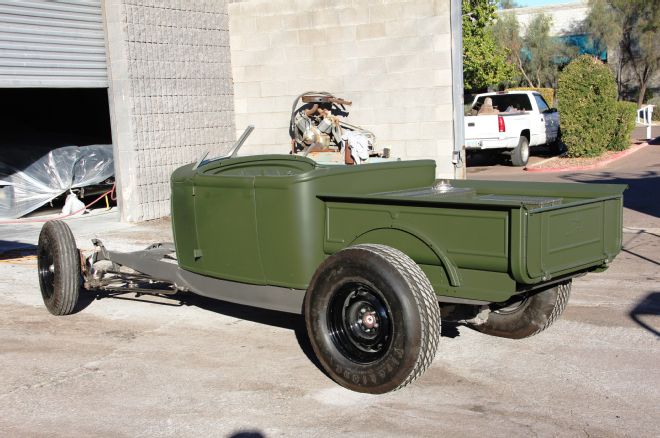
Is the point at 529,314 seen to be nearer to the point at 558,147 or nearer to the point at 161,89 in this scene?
the point at 161,89

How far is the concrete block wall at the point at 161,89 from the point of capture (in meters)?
13.6

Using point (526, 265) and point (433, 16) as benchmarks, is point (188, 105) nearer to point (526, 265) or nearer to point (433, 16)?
point (433, 16)

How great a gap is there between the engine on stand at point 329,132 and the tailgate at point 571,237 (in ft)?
29.3

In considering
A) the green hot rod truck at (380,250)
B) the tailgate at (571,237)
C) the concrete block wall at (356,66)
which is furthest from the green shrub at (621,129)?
the tailgate at (571,237)

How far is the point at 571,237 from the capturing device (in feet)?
17.2

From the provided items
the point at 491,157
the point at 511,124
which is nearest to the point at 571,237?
the point at 511,124

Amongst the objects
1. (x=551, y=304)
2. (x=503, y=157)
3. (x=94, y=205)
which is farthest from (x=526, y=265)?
(x=503, y=157)

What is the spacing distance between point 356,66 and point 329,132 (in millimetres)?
1301

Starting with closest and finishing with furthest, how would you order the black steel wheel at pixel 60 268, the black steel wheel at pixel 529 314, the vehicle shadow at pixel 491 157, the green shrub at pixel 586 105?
1. the black steel wheel at pixel 529 314
2. the black steel wheel at pixel 60 268
3. the green shrub at pixel 586 105
4. the vehicle shadow at pixel 491 157

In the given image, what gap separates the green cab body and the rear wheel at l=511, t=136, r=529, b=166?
568 inches

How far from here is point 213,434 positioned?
487 cm

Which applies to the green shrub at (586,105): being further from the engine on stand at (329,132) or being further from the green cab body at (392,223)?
the green cab body at (392,223)

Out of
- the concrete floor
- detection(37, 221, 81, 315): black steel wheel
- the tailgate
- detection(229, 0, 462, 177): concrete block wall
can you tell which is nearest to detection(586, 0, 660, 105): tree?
detection(229, 0, 462, 177): concrete block wall

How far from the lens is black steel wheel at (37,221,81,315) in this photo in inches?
291
